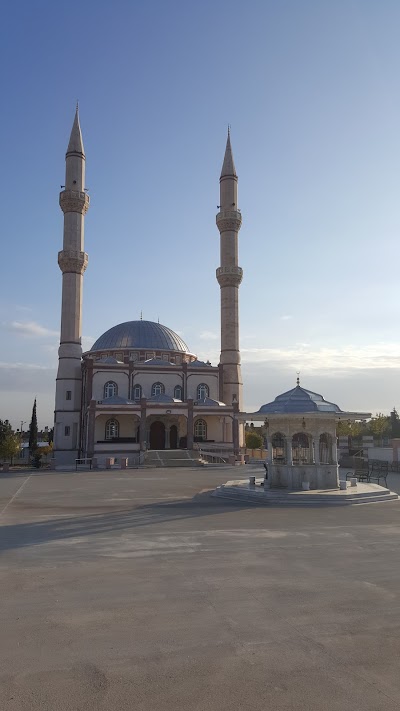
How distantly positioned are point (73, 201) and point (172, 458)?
26090mm

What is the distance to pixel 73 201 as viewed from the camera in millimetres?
→ 50844

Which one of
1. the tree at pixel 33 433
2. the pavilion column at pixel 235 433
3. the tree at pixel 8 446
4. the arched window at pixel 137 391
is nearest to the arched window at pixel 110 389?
the arched window at pixel 137 391

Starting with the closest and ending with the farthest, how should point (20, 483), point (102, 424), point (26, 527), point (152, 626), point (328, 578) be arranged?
point (152, 626) → point (328, 578) → point (26, 527) → point (20, 483) → point (102, 424)

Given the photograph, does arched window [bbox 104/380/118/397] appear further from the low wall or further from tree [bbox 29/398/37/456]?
the low wall

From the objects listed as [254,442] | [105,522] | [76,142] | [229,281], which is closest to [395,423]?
[254,442]

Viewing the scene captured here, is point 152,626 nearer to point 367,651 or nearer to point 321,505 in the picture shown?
point 367,651

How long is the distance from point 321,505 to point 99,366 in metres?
34.6

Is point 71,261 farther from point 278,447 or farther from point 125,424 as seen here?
point 278,447

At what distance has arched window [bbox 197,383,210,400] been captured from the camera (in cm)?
5244

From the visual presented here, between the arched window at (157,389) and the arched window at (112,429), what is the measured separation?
469 cm

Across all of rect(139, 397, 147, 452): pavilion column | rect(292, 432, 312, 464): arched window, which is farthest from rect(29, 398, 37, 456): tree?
rect(292, 432, 312, 464): arched window

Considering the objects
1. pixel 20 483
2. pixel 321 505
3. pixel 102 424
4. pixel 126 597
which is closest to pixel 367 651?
pixel 126 597

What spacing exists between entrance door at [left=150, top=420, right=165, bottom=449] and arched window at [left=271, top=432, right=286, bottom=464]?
26476mm

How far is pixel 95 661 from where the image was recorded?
557 cm
